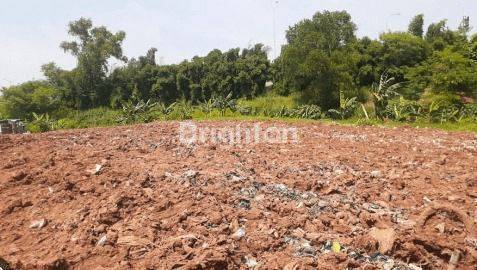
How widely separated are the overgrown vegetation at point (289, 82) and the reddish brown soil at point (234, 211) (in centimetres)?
1236

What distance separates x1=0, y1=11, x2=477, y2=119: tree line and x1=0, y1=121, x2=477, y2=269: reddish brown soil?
16.3m

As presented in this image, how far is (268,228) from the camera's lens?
14.2ft

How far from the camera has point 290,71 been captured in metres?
26.1

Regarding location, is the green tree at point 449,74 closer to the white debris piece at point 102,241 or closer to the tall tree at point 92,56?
the white debris piece at point 102,241

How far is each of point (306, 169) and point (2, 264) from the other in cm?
516

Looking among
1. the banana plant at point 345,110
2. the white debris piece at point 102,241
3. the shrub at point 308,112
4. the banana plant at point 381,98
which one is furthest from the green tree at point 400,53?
the white debris piece at point 102,241

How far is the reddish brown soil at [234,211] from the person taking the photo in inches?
150

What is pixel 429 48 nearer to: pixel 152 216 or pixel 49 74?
pixel 152 216

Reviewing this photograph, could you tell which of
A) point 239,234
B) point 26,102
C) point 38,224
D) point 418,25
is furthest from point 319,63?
point 26,102

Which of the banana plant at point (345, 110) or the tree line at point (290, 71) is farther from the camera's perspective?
the tree line at point (290, 71)

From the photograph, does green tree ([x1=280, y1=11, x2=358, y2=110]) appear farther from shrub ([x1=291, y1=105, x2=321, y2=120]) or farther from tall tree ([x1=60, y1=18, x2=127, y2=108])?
tall tree ([x1=60, y1=18, x2=127, y2=108])

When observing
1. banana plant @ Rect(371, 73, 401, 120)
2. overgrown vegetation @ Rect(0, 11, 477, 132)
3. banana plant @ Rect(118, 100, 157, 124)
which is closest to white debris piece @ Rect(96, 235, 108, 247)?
overgrown vegetation @ Rect(0, 11, 477, 132)

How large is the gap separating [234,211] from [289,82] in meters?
24.3

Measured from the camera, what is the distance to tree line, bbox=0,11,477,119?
80.5ft
